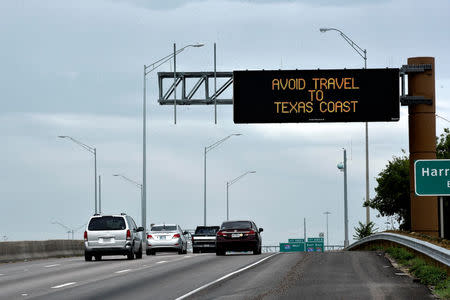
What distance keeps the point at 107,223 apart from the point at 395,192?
42.4 meters

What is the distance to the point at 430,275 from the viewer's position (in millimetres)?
19953

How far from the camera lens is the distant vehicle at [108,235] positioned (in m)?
35.1

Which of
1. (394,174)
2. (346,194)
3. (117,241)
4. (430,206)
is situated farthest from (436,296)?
(394,174)

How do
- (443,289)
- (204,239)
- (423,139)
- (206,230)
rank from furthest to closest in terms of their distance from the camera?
(206,230) < (204,239) < (423,139) < (443,289)

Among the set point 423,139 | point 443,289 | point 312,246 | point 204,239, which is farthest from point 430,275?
point 312,246

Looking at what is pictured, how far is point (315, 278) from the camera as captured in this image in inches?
867

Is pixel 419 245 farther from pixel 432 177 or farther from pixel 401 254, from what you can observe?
pixel 401 254

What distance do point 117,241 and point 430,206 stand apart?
13.8m

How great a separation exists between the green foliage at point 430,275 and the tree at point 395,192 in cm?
5243

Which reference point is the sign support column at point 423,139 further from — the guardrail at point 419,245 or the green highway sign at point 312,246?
the green highway sign at point 312,246

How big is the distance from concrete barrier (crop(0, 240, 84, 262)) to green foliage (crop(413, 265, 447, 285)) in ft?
68.4

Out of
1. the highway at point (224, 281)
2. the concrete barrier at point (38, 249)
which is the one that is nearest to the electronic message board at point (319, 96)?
the concrete barrier at point (38, 249)

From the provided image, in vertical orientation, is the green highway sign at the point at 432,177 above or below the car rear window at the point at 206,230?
above

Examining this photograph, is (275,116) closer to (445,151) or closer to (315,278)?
(315,278)
